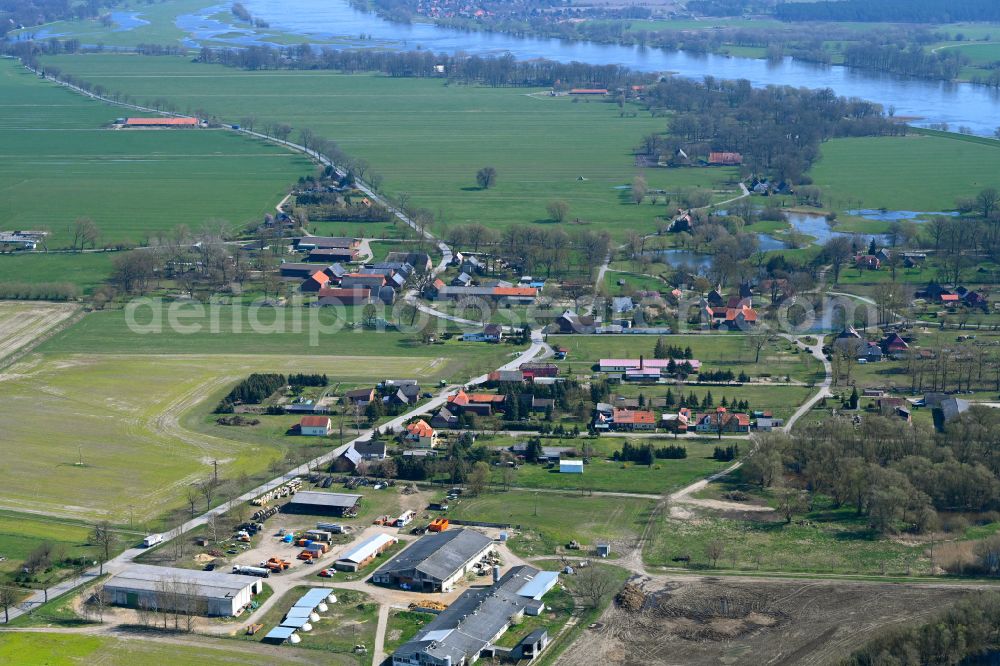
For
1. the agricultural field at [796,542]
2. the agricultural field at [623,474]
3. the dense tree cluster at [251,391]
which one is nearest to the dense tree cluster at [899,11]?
the dense tree cluster at [251,391]

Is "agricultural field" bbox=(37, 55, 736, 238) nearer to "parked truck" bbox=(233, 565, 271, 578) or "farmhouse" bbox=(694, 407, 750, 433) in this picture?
"farmhouse" bbox=(694, 407, 750, 433)

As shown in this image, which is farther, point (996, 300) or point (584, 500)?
point (996, 300)

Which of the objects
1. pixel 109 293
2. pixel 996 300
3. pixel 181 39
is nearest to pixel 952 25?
pixel 181 39

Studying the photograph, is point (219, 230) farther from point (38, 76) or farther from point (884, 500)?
point (38, 76)

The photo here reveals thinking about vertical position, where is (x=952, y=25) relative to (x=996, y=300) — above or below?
above

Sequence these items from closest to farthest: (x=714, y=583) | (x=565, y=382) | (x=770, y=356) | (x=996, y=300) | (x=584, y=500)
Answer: (x=714, y=583) → (x=584, y=500) → (x=565, y=382) → (x=770, y=356) → (x=996, y=300)

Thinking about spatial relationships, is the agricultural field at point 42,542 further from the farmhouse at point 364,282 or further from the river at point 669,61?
the river at point 669,61

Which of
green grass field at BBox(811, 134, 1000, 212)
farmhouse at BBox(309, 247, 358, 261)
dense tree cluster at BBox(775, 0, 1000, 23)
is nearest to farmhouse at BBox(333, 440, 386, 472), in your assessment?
farmhouse at BBox(309, 247, 358, 261)
